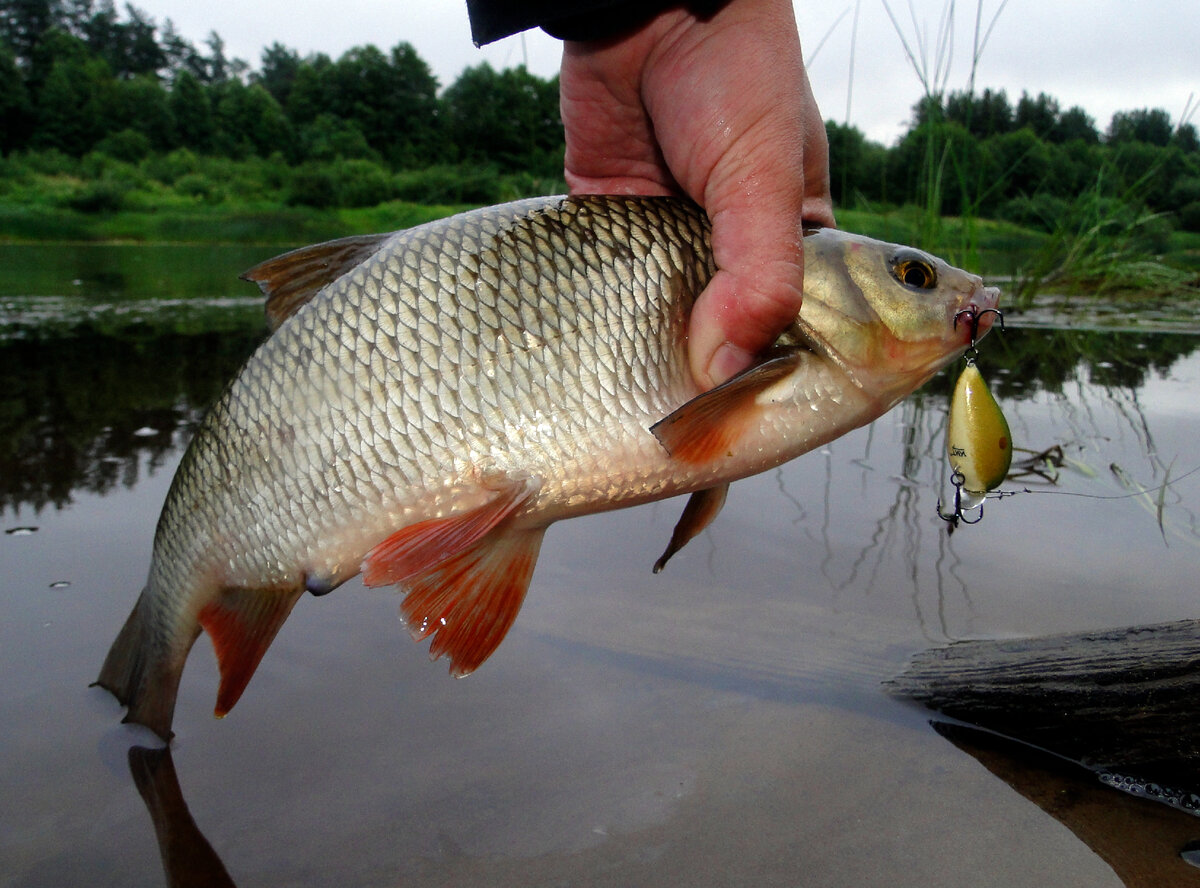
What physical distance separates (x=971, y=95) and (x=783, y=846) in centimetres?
480

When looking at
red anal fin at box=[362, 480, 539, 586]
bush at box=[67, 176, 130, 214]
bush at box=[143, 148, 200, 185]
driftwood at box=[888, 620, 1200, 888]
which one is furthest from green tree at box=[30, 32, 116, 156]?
driftwood at box=[888, 620, 1200, 888]

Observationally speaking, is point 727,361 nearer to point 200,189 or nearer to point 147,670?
point 147,670

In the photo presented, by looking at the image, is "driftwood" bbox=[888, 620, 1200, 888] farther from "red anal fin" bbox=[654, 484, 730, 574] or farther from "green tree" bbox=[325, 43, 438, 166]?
"green tree" bbox=[325, 43, 438, 166]

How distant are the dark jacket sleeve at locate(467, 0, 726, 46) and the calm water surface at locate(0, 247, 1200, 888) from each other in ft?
4.27

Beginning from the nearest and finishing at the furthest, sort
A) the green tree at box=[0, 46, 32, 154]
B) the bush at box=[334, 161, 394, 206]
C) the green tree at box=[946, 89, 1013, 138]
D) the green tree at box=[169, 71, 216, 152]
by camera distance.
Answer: the green tree at box=[946, 89, 1013, 138]
the bush at box=[334, 161, 394, 206]
the green tree at box=[0, 46, 32, 154]
the green tree at box=[169, 71, 216, 152]


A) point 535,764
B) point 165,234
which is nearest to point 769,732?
point 535,764

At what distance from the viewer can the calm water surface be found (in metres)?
1.41

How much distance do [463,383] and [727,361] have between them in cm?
45

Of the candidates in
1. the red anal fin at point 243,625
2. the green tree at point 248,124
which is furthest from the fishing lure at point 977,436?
the green tree at point 248,124

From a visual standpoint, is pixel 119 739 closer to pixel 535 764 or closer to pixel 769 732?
pixel 535 764

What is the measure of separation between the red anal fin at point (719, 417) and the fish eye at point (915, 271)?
0.24 meters

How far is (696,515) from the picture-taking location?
1.77m

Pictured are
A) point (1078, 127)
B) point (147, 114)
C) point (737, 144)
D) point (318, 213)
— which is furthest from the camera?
point (147, 114)

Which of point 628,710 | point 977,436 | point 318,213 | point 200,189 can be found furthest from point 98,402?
point 200,189
